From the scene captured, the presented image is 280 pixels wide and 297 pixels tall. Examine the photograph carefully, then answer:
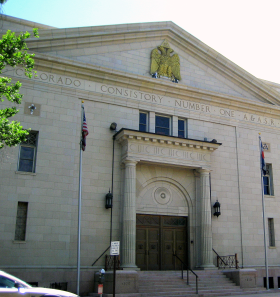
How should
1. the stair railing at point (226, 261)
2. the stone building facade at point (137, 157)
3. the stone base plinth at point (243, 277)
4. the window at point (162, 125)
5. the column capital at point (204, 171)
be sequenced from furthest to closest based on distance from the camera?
the window at point (162, 125) < the column capital at point (204, 171) < the stair railing at point (226, 261) < the stone base plinth at point (243, 277) < the stone building facade at point (137, 157)

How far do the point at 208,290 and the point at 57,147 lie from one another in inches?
400

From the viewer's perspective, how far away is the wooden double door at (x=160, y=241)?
21.1 meters

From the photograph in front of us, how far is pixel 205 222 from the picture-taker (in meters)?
21.6

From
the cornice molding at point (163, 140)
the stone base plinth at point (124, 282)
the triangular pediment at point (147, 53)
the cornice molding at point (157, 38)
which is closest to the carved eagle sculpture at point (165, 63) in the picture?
the triangular pediment at point (147, 53)

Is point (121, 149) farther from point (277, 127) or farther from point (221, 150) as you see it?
point (277, 127)

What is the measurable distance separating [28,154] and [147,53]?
9689mm

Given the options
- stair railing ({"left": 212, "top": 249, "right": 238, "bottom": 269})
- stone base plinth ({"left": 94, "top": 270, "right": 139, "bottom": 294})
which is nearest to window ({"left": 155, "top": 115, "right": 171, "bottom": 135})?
stair railing ({"left": 212, "top": 249, "right": 238, "bottom": 269})

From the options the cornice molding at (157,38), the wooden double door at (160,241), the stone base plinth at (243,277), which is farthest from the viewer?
the cornice molding at (157,38)

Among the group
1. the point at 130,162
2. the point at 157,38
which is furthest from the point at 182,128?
the point at 157,38

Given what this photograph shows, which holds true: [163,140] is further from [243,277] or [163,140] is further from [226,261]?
[243,277]

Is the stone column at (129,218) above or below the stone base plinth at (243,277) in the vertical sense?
above

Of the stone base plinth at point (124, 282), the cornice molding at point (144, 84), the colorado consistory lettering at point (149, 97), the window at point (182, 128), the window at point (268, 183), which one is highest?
the cornice molding at point (144, 84)

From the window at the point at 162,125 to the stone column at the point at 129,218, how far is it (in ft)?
10.9

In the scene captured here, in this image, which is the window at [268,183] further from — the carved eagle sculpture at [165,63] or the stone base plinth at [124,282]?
the stone base plinth at [124,282]
